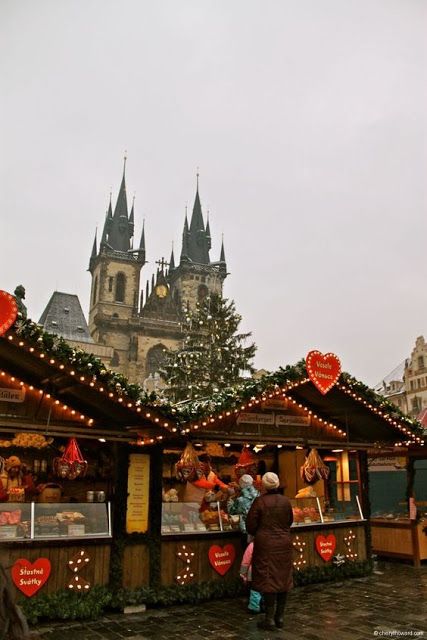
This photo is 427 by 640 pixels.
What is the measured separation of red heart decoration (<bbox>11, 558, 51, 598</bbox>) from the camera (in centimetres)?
643

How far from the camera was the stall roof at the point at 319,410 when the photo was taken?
808 cm

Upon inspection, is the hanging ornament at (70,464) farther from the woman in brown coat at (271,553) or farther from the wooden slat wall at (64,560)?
the woman in brown coat at (271,553)

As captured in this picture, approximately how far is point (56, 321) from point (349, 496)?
48329 millimetres

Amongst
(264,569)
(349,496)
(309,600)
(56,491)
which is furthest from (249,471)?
(264,569)

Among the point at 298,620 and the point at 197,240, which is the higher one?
the point at 197,240

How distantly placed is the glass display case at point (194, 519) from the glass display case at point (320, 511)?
138cm

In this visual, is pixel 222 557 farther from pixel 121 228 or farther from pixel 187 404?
pixel 121 228

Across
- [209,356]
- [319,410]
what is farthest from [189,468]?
[209,356]

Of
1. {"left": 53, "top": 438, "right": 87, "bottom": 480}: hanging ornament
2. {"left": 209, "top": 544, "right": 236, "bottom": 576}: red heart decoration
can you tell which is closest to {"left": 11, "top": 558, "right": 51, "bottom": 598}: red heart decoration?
{"left": 53, "top": 438, "right": 87, "bottom": 480}: hanging ornament

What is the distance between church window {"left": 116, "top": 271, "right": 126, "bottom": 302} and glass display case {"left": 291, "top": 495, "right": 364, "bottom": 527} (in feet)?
180

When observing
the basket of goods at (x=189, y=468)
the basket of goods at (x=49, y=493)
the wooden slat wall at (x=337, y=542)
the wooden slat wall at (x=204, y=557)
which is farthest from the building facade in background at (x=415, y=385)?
the basket of goods at (x=189, y=468)

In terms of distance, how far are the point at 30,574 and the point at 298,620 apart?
3404 mm

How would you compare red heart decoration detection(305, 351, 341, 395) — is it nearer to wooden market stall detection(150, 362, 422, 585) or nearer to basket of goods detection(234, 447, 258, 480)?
wooden market stall detection(150, 362, 422, 585)

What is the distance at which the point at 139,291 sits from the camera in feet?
216
